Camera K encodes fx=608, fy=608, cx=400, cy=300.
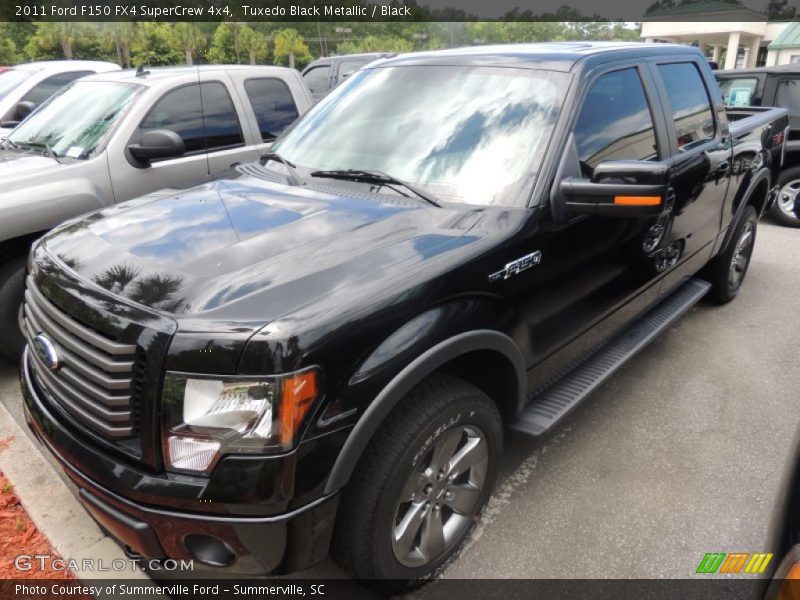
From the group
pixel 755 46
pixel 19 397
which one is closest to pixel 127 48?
pixel 755 46

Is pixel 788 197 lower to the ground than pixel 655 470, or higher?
higher

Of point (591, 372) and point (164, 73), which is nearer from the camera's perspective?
point (591, 372)

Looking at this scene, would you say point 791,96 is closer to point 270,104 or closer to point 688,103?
point 688,103

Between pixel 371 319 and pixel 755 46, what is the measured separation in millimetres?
40286

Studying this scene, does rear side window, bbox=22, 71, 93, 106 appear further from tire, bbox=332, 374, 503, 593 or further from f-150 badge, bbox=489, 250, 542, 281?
tire, bbox=332, 374, 503, 593

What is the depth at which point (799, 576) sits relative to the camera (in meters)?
1.22

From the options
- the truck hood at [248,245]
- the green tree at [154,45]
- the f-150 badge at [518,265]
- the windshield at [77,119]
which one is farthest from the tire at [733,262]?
the green tree at [154,45]

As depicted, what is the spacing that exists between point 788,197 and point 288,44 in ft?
174

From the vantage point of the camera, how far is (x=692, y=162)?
3.65 meters

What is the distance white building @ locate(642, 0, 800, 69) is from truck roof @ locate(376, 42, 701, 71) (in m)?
29.4

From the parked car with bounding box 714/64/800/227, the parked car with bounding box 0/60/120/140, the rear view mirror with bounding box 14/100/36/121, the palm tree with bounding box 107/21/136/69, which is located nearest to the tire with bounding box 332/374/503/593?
the rear view mirror with bounding box 14/100/36/121

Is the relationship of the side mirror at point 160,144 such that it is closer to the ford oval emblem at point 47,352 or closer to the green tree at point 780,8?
the ford oval emblem at point 47,352

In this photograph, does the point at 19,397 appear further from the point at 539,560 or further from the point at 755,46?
the point at 755,46

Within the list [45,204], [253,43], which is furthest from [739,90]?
[253,43]
